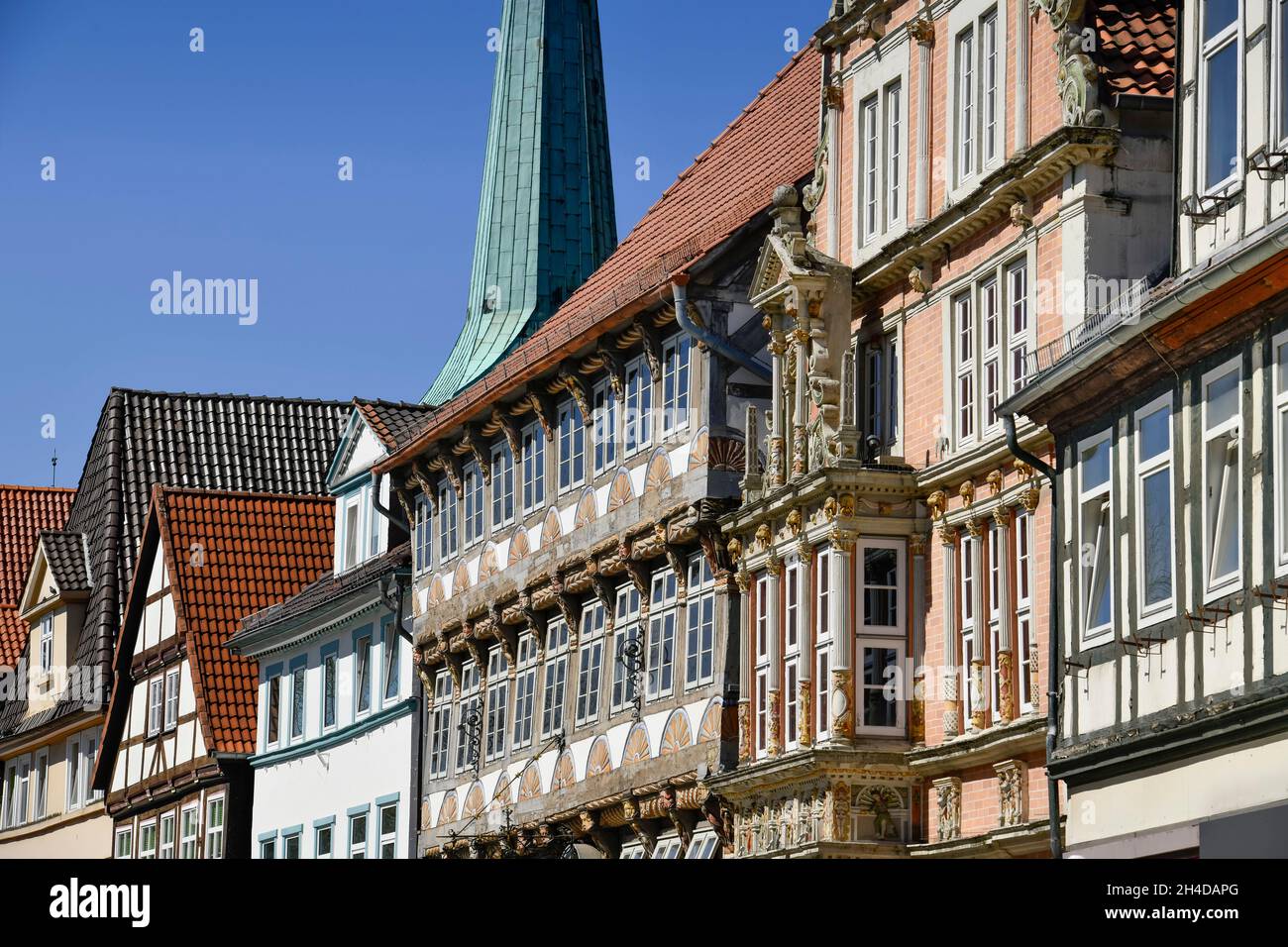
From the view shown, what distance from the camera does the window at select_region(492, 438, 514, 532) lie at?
136 feet

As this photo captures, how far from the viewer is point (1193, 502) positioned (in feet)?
75.0

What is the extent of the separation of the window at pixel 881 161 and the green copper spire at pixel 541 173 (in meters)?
22.4

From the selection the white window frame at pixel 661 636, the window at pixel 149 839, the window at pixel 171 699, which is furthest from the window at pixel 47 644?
the white window frame at pixel 661 636

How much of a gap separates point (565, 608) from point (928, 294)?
10478 millimetres

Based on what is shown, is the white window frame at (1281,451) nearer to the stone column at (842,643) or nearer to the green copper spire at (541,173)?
the stone column at (842,643)

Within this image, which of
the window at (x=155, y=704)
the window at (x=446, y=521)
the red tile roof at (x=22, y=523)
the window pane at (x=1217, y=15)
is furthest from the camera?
the red tile roof at (x=22, y=523)

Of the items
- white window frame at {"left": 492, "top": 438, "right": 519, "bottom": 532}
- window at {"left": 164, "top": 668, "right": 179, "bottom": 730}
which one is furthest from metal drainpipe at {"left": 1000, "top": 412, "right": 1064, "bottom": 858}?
window at {"left": 164, "top": 668, "right": 179, "bottom": 730}

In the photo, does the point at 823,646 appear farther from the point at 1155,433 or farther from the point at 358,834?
the point at 358,834

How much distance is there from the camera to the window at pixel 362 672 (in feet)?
155

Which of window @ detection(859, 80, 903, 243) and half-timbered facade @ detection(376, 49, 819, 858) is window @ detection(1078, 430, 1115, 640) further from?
half-timbered facade @ detection(376, 49, 819, 858)

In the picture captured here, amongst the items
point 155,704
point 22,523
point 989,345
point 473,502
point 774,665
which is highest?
point 22,523

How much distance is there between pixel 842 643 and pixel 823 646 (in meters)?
0.51

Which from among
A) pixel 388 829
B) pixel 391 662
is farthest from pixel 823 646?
pixel 391 662
